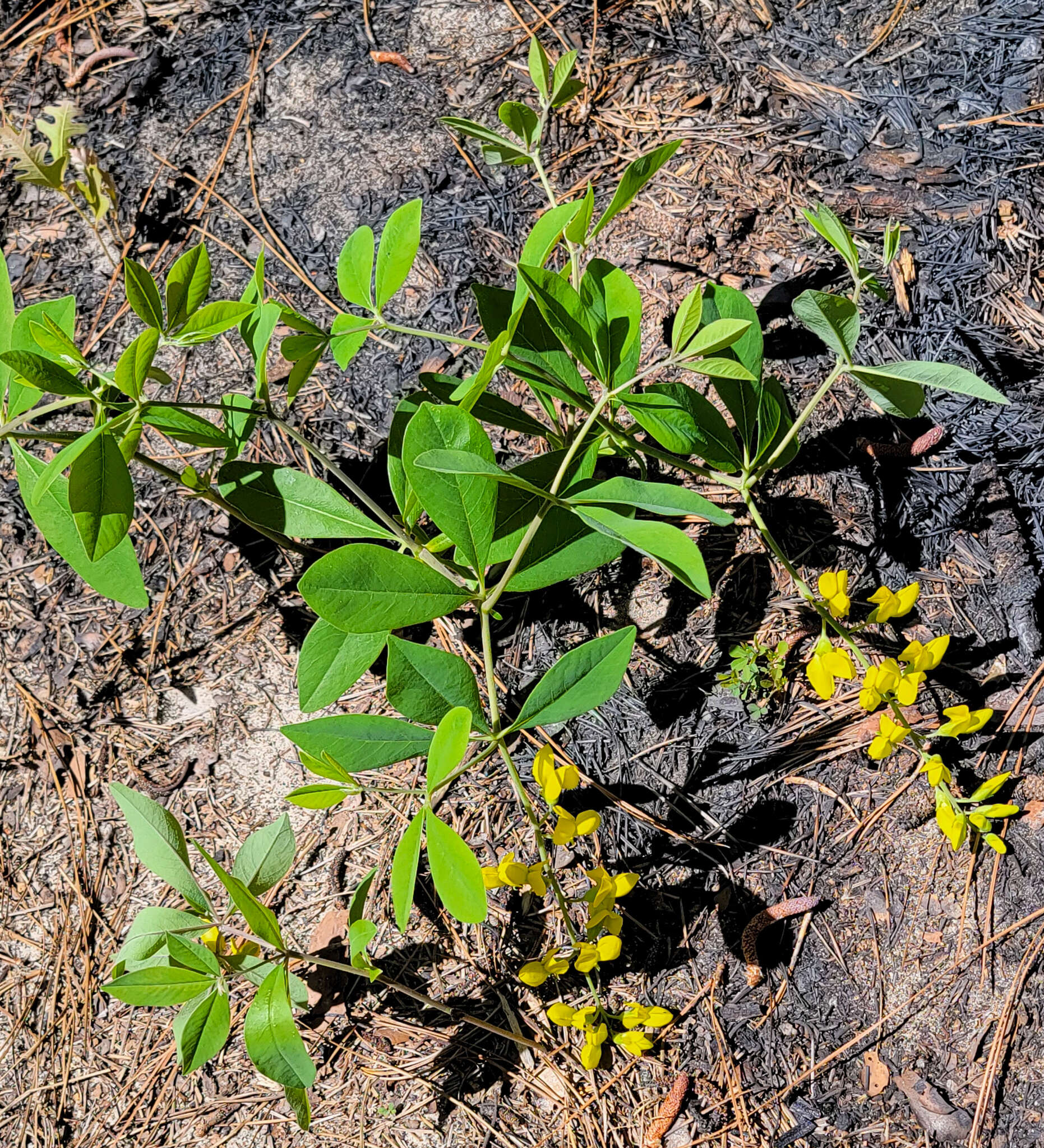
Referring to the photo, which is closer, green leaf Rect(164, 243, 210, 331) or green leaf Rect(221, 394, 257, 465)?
green leaf Rect(164, 243, 210, 331)

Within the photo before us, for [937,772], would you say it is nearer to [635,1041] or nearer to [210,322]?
[635,1041]

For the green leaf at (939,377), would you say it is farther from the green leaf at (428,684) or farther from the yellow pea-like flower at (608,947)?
the yellow pea-like flower at (608,947)

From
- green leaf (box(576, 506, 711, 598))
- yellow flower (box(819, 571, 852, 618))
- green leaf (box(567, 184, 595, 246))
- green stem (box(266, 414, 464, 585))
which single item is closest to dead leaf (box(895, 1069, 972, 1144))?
yellow flower (box(819, 571, 852, 618))

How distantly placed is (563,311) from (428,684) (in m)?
0.54

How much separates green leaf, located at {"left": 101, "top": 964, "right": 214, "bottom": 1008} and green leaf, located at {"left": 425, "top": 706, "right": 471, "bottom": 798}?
463mm

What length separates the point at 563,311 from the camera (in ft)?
3.73

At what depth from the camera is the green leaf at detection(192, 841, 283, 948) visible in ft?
3.47

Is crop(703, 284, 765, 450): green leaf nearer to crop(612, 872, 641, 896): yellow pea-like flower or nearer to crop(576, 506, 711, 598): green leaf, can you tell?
crop(576, 506, 711, 598): green leaf

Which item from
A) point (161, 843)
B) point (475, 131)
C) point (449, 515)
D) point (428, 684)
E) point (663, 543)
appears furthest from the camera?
point (475, 131)

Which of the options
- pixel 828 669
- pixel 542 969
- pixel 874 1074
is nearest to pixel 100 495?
pixel 542 969

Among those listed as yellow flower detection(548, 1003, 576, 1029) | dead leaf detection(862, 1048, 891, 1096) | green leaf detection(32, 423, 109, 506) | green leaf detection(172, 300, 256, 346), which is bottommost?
dead leaf detection(862, 1048, 891, 1096)

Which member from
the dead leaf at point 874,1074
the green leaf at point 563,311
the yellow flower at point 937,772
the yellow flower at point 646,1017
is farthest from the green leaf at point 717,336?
the dead leaf at point 874,1074

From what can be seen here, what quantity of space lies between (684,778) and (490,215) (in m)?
1.26

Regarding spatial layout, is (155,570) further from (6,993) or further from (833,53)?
(833,53)
